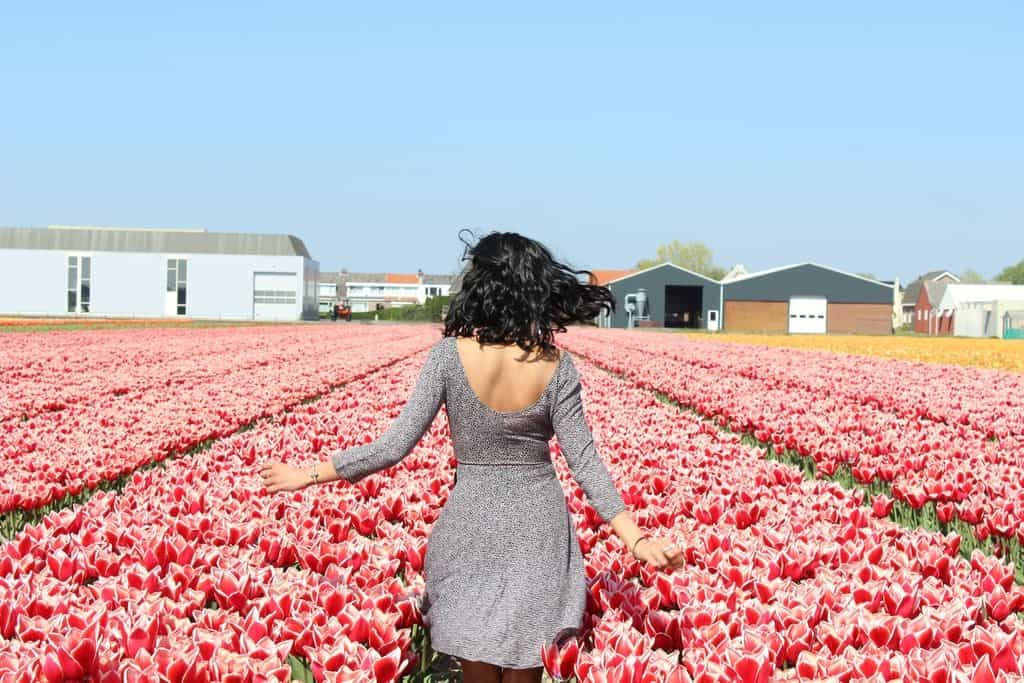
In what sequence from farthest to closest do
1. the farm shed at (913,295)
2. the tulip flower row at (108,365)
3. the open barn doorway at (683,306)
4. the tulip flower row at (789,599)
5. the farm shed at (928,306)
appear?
the farm shed at (913,295) → the farm shed at (928,306) → the open barn doorway at (683,306) → the tulip flower row at (108,365) → the tulip flower row at (789,599)

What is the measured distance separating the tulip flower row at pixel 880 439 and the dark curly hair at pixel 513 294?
3.43 m

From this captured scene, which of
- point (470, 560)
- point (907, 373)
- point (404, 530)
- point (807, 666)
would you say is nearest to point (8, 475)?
point (404, 530)

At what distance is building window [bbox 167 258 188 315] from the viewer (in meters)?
77.2

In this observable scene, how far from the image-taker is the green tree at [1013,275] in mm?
153875

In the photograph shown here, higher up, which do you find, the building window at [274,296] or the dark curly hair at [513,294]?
the building window at [274,296]

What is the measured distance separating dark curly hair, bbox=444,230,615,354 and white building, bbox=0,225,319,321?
77.3m

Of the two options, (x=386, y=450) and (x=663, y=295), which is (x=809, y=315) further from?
(x=386, y=450)

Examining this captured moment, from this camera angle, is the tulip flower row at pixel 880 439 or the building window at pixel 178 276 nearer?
the tulip flower row at pixel 880 439

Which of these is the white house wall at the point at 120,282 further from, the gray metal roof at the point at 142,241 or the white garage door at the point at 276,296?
the white garage door at the point at 276,296

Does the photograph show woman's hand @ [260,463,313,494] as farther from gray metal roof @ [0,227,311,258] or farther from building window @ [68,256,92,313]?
building window @ [68,256,92,313]

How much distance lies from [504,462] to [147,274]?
260 ft

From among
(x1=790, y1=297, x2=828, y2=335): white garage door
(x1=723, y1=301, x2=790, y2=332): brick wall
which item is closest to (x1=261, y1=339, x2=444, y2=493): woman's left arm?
(x1=723, y1=301, x2=790, y2=332): brick wall

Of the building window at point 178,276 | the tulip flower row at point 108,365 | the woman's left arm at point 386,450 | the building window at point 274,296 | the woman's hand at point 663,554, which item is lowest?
the tulip flower row at point 108,365

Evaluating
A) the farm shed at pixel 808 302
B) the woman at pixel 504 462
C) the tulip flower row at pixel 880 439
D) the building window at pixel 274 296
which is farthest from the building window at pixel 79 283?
the woman at pixel 504 462
